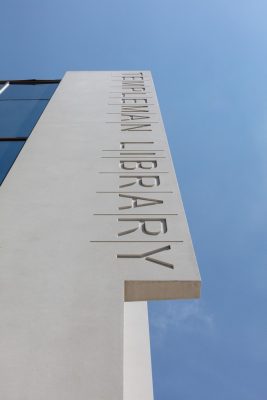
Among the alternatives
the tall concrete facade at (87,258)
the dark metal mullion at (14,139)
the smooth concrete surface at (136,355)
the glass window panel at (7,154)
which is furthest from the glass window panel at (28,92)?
the smooth concrete surface at (136,355)

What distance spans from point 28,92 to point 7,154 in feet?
15.8

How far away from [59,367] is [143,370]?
365 cm

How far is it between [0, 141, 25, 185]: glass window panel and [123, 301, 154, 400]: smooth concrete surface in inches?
134

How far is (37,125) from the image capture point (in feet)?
36.0

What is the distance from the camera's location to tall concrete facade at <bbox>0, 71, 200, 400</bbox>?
15.1ft

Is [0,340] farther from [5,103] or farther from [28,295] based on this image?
[5,103]

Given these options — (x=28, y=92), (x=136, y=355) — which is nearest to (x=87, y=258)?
(x=136, y=355)

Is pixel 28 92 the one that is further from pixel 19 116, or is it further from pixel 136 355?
pixel 136 355

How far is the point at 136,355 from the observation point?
25.5 feet

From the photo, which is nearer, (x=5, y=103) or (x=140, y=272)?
(x=140, y=272)

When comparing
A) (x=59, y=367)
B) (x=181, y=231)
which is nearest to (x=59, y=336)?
(x=59, y=367)

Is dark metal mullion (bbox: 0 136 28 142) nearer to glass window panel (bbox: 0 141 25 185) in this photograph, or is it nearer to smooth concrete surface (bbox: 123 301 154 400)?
glass window panel (bbox: 0 141 25 185)

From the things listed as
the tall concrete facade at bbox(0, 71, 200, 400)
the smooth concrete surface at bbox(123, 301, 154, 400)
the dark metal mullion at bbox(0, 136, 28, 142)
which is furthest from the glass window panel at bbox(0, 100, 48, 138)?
the smooth concrete surface at bbox(123, 301, 154, 400)

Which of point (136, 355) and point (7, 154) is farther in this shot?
point (7, 154)
